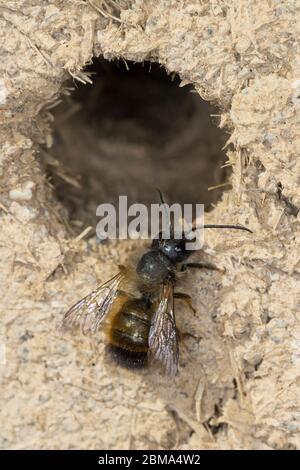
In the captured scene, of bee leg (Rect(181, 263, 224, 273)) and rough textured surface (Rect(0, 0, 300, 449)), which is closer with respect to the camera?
rough textured surface (Rect(0, 0, 300, 449))

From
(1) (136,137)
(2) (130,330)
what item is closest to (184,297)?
(2) (130,330)

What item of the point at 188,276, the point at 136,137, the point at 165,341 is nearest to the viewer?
the point at 165,341

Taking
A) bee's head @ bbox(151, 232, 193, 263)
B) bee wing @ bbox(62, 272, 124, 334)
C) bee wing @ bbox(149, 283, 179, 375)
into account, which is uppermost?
bee's head @ bbox(151, 232, 193, 263)

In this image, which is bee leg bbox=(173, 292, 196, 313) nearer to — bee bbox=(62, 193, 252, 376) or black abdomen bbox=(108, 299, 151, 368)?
Answer: bee bbox=(62, 193, 252, 376)

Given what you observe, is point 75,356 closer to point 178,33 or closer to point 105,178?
point 105,178

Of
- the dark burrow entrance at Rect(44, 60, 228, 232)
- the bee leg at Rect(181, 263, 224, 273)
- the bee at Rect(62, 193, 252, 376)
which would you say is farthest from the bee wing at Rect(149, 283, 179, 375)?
the dark burrow entrance at Rect(44, 60, 228, 232)

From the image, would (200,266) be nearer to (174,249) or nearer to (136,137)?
(174,249)

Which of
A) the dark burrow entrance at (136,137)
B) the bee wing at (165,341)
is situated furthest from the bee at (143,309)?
the dark burrow entrance at (136,137)

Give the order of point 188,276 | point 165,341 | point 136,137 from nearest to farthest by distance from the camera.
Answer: point 165,341 < point 188,276 < point 136,137
